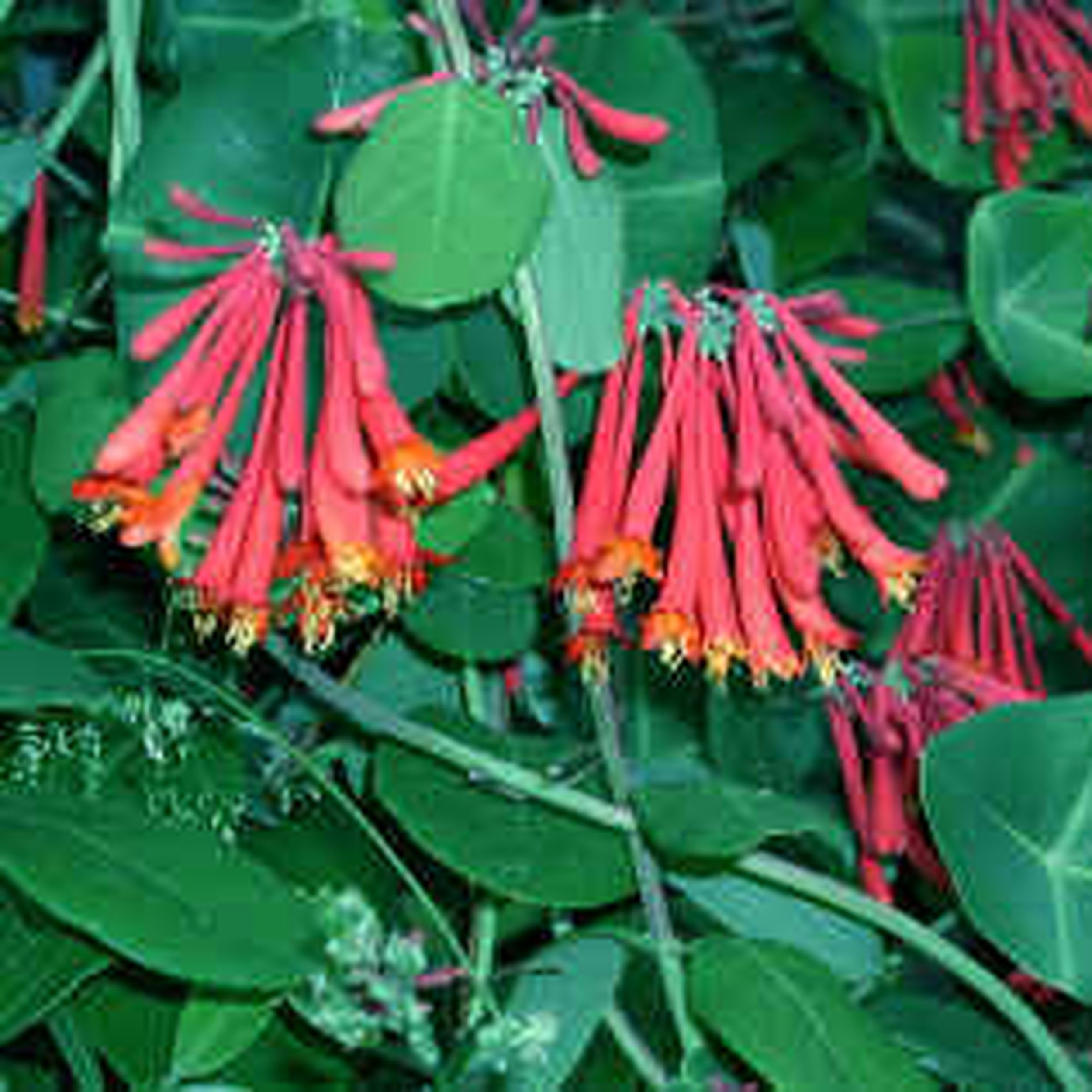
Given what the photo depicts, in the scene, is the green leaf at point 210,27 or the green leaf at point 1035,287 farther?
the green leaf at point 1035,287

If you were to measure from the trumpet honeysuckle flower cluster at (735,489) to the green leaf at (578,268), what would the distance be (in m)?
0.02

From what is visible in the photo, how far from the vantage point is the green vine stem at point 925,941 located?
29.2 inches

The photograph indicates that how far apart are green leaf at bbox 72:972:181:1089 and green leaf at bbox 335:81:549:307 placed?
0.30 m

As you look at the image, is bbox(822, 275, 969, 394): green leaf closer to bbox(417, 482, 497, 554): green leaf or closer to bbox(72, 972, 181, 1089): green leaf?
bbox(417, 482, 497, 554): green leaf

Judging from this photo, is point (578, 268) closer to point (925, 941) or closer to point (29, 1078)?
point (925, 941)

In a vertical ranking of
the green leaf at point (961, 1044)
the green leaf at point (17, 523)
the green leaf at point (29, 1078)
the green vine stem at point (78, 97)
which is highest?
the green vine stem at point (78, 97)

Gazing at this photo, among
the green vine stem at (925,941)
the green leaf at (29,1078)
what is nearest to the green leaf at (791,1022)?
the green vine stem at (925,941)

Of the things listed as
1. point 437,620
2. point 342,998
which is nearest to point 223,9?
point 437,620

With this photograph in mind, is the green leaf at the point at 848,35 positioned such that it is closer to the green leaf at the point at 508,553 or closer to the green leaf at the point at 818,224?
the green leaf at the point at 818,224

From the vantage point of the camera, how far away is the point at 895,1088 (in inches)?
28.1

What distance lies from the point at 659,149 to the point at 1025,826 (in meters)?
0.32

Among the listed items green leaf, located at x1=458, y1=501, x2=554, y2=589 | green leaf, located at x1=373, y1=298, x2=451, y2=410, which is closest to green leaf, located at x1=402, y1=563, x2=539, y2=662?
green leaf, located at x1=458, y1=501, x2=554, y2=589

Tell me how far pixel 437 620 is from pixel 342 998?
346mm

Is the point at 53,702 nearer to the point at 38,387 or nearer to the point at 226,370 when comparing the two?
the point at 226,370
